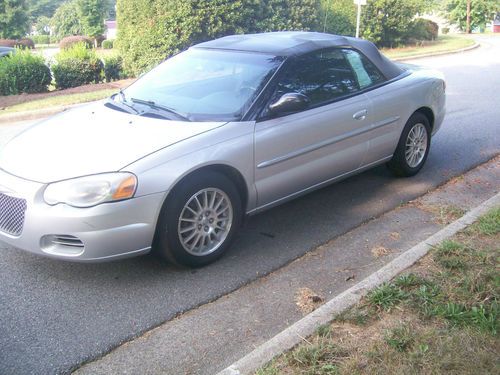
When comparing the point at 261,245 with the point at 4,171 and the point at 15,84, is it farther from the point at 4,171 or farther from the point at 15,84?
the point at 15,84

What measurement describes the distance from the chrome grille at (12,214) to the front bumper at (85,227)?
0.03 m

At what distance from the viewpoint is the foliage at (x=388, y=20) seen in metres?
23.2

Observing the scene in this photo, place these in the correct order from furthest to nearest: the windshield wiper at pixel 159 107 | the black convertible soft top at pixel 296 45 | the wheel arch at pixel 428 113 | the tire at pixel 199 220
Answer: the wheel arch at pixel 428 113 → the black convertible soft top at pixel 296 45 → the windshield wiper at pixel 159 107 → the tire at pixel 199 220

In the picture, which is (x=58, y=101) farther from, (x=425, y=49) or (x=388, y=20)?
(x=425, y=49)

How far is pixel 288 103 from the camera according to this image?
439cm

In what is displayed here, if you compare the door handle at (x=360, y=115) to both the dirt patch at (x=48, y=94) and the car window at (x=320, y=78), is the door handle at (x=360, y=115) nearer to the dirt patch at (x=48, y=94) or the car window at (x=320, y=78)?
the car window at (x=320, y=78)

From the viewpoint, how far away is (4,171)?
3920 mm

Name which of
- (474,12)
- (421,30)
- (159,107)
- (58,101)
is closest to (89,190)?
(159,107)

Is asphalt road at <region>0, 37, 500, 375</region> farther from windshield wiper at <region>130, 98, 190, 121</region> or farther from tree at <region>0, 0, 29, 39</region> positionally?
tree at <region>0, 0, 29, 39</region>

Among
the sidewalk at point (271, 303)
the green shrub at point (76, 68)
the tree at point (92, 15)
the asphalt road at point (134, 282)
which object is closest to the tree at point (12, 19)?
the tree at point (92, 15)

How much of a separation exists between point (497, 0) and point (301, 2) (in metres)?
29.2

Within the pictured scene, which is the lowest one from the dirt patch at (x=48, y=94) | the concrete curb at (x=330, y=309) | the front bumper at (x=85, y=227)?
the dirt patch at (x=48, y=94)

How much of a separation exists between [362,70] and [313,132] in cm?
112

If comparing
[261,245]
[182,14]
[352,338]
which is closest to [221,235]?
[261,245]
